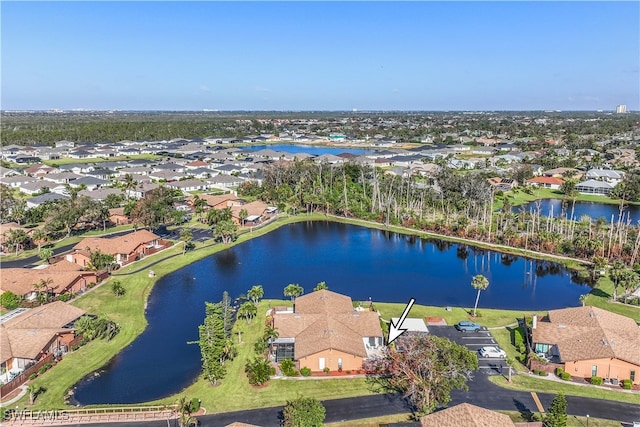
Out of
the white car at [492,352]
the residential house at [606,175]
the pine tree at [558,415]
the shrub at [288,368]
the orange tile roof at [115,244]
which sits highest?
the residential house at [606,175]

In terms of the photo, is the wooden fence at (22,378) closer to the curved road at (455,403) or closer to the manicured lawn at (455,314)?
the curved road at (455,403)

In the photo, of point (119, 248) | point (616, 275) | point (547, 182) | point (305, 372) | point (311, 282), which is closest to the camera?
point (305, 372)

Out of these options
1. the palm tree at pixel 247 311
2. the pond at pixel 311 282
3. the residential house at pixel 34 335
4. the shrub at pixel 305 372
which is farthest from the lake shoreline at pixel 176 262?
the shrub at pixel 305 372

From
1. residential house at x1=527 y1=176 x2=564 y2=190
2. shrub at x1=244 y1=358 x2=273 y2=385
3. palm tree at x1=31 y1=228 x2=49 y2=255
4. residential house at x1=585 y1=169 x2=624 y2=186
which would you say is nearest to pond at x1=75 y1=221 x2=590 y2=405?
shrub at x1=244 y1=358 x2=273 y2=385

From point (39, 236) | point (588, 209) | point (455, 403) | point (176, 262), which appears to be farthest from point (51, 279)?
point (588, 209)

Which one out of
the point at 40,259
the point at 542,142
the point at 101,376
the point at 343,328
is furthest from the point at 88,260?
the point at 542,142

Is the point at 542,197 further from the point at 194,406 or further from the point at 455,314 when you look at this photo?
the point at 194,406
